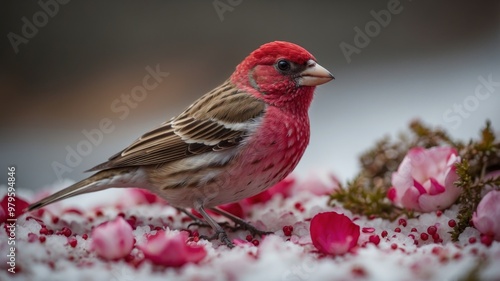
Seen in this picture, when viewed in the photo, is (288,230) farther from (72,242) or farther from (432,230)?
(72,242)

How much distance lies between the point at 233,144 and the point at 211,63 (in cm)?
240

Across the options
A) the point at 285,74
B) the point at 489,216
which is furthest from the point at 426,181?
the point at 285,74

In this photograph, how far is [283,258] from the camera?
1.19 m

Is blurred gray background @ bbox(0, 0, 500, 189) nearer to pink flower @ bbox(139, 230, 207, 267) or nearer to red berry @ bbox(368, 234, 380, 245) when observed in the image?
red berry @ bbox(368, 234, 380, 245)

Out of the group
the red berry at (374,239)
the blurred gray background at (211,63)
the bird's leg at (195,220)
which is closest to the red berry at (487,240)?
the red berry at (374,239)

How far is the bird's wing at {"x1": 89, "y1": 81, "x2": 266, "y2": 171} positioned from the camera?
186 cm

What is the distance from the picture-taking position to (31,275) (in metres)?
1.16

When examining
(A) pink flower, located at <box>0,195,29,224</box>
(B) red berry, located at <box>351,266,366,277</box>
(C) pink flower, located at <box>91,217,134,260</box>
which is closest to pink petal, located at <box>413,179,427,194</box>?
(B) red berry, located at <box>351,266,366,277</box>

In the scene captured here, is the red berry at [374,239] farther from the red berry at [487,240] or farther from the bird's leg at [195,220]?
the bird's leg at [195,220]

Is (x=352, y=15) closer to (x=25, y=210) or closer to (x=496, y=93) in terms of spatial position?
(x=496, y=93)

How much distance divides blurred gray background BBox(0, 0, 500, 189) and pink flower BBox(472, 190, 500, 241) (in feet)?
6.71

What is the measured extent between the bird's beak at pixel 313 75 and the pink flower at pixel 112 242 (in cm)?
86

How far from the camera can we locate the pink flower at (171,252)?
123 centimetres

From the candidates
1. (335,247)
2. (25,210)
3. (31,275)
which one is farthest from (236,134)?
(31,275)
